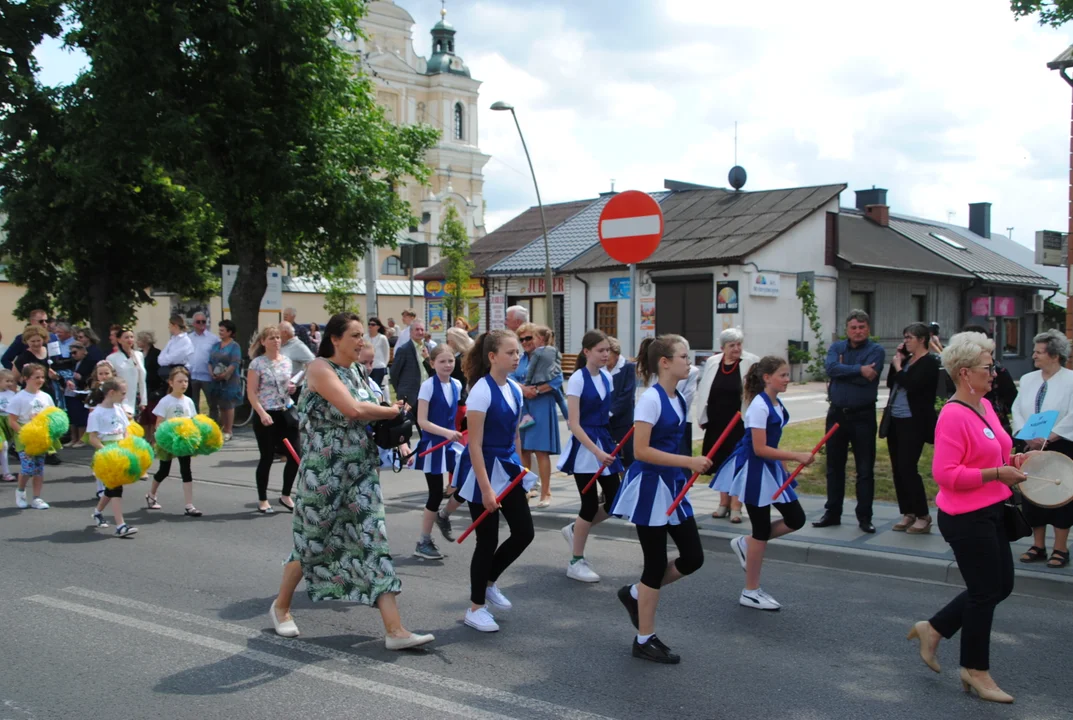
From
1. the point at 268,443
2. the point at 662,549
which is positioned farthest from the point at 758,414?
the point at 268,443

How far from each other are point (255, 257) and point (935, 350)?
13.1 metres

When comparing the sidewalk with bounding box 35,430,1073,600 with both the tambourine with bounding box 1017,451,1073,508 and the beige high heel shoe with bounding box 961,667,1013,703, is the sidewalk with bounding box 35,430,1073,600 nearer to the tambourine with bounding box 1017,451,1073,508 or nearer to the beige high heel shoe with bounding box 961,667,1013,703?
the tambourine with bounding box 1017,451,1073,508

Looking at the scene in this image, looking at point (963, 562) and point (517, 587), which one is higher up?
point (963, 562)

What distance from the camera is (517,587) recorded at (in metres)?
6.66

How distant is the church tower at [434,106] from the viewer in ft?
246

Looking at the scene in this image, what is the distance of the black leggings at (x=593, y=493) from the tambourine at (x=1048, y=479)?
274cm

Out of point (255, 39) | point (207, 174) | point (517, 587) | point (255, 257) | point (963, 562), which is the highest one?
point (255, 39)

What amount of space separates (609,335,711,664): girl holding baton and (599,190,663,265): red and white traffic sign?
3.32m

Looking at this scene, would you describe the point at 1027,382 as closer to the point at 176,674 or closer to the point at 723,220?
the point at 176,674

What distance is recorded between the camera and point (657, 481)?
5027 mm

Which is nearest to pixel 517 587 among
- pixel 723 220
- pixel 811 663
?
pixel 811 663

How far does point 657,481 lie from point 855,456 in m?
3.65

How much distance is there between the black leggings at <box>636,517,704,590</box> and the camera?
A: 4.96m

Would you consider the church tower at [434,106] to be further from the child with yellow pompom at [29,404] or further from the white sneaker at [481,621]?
the white sneaker at [481,621]
